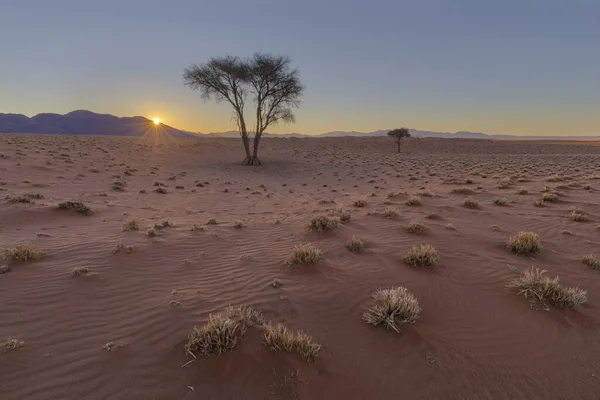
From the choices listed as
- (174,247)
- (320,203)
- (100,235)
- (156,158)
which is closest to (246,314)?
(174,247)

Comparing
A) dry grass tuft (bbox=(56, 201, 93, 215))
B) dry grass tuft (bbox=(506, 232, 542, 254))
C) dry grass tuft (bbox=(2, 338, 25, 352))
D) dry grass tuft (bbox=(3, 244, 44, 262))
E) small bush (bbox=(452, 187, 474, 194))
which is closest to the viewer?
dry grass tuft (bbox=(2, 338, 25, 352))

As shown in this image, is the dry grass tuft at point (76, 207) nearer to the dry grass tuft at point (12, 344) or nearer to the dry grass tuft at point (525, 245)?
the dry grass tuft at point (12, 344)

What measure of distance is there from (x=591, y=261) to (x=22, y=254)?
11.4 meters

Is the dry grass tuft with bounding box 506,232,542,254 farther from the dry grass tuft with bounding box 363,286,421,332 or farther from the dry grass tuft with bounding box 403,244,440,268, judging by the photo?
the dry grass tuft with bounding box 363,286,421,332

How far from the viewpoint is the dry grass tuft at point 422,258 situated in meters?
5.77

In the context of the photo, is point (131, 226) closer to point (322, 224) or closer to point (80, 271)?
point (80, 271)

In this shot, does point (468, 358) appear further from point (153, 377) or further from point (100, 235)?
point (100, 235)

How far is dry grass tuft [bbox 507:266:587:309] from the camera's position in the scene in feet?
14.4

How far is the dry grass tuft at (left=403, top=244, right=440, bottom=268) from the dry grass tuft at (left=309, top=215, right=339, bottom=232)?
2489 millimetres

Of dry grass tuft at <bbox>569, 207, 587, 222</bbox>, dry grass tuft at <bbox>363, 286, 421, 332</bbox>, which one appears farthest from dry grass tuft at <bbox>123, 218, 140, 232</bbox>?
dry grass tuft at <bbox>569, 207, 587, 222</bbox>

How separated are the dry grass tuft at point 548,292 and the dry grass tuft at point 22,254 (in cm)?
883

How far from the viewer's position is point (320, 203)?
12664 millimetres

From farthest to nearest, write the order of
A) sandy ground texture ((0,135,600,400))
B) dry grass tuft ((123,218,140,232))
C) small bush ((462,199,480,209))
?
small bush ((462,199,480,209))
dry grass tuft ((123,218,140,232))
sandy ground texture ((0,135,600,400))

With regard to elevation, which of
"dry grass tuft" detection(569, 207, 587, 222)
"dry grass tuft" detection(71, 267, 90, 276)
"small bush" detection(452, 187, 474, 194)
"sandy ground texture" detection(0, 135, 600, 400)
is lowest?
"sandy ground texture" detection(0, 135, 600, 400)
